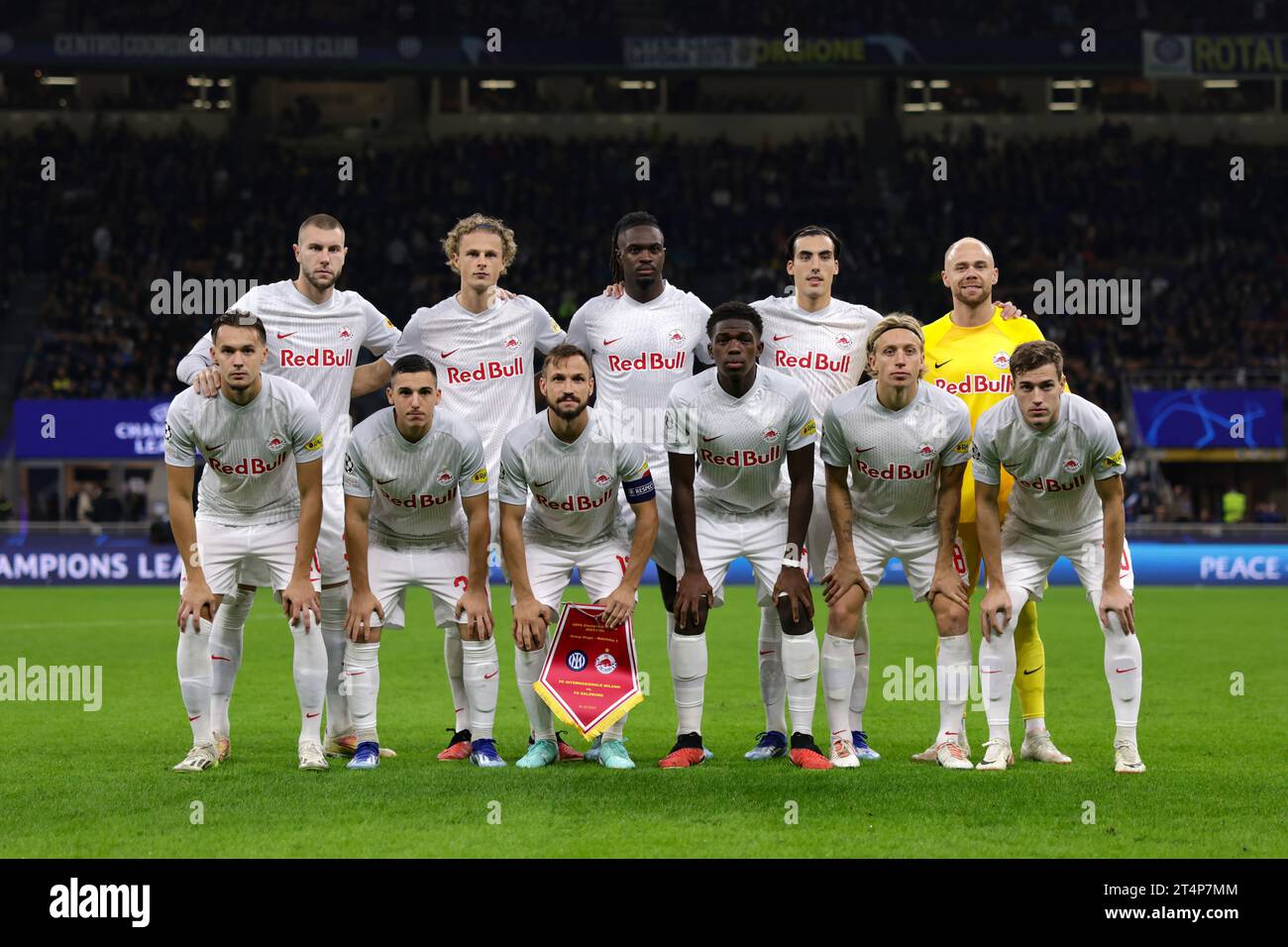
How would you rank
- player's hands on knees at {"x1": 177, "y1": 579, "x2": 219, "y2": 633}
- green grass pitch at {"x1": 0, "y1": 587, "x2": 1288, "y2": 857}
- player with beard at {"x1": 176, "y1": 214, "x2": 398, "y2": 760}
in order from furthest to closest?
1. player with beard at {"x1": 176, "y1": 214, "x2": 398, "y2": 760}
2. player's hands on knees at {"x1": 177, "y1": 579, "x2": 219, "y2": 633}
3. green grass pitch at {"x1": 0, "y1": 587, "x2": 1288, "y2": 857}

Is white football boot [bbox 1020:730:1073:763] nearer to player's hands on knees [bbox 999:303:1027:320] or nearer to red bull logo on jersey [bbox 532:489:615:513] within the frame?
player's hands on knees [bbox 999:303:1027:320]

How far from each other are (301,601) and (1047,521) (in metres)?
3.55

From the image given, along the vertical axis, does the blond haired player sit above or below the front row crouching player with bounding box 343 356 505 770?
above

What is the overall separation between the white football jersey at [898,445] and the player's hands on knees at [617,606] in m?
1.15

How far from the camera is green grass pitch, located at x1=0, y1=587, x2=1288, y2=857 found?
215 inches

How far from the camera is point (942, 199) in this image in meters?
32.2

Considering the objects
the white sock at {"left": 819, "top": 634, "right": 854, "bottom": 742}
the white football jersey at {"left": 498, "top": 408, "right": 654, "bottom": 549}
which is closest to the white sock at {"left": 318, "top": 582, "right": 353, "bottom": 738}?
the white football jersey at {"left": 498, "top": 408, "right": 654, "bottom": 549}

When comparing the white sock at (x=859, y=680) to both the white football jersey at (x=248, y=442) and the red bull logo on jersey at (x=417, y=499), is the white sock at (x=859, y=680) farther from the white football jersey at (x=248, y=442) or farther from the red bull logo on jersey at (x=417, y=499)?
the white football jersey at (x=248, y=442)

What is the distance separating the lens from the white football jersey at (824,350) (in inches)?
305

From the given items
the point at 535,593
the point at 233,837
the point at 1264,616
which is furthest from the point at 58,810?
the point at 1264,616

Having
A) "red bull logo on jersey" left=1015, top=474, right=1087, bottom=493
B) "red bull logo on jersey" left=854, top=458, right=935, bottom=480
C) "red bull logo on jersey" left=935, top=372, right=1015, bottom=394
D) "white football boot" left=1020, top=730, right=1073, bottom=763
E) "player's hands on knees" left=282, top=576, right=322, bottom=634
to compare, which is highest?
"red bull logo on jersey" left=935, top=372, right=1015, bottom=394

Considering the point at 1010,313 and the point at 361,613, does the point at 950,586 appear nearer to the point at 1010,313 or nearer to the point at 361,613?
the point at 1010,313

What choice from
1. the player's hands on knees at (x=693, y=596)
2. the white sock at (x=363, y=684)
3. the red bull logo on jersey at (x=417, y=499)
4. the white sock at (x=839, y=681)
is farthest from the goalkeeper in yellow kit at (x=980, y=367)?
the white sock at (x=363, y=684)

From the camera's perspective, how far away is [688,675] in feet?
23.4
